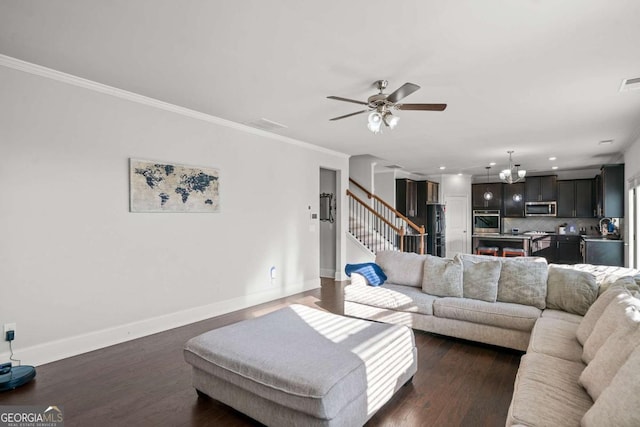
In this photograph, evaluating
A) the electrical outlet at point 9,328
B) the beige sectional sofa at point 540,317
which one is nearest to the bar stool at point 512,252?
the beige sectional sofa at point 540,317

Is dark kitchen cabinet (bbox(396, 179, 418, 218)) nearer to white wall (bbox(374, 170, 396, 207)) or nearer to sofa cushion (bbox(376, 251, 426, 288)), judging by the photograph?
white wall (bbox(374, 170, 396, 207))

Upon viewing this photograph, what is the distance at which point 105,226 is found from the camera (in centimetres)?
364

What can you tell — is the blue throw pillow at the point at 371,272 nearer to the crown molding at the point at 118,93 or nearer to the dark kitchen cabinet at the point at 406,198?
the crown molding at the point at 118,93

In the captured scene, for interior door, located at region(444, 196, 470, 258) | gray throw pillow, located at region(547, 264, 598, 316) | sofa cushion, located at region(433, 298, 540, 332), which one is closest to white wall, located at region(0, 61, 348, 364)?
sofa cushion, located at region(433, 298, 540, 332)

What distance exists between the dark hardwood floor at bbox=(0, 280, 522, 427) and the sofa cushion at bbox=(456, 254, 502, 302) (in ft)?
1.73

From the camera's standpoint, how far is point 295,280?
6.15 meters

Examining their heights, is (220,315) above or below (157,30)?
below

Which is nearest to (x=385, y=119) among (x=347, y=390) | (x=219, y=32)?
(x=219, y=32)

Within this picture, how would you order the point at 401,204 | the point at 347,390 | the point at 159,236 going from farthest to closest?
the point at 401,204
the point at 159,236
the point at 347,390

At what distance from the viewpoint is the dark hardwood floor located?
2.36 meters

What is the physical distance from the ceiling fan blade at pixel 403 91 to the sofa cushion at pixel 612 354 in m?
2.00

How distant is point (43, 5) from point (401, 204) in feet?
30.3

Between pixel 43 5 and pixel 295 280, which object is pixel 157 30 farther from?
pixel 295 280

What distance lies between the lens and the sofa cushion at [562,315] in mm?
3160
